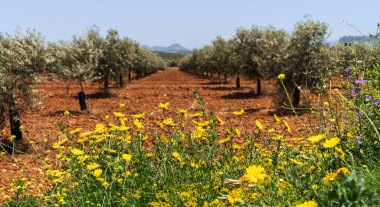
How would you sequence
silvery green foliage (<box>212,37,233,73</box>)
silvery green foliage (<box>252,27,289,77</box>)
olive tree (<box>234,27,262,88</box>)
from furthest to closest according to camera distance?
silvery green foliage (<box>212,37,233,73</box>) → olive tree (<box>234,27,262,88</box>) → silvery green foliage (<box>252,27,289,77</box>)

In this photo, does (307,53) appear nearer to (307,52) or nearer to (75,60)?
(307,52)

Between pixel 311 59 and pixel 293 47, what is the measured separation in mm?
1157

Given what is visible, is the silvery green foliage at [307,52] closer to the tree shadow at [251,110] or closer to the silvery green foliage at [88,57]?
the tree shadow at [251,110]

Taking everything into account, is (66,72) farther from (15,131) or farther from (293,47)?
(293,47)

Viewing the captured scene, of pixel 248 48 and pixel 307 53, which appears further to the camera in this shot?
pixel 248 48

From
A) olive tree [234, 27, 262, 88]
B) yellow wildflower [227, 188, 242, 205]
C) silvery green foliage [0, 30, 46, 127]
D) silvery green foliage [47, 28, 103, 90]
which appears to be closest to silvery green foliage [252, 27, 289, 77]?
olive tree [234, 27, 262, 88]

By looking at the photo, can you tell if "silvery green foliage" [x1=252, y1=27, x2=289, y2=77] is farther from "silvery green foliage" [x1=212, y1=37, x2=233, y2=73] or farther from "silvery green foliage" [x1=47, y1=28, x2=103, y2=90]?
"silvery green foliage" [x1=212, y1=37, x2=233, y2=73]

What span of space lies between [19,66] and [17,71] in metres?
0.17

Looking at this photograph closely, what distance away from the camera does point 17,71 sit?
11.2 meters

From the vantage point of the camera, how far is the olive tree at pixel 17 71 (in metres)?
10.6

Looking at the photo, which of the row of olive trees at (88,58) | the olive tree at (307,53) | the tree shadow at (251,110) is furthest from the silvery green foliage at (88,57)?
the olive tree at (307,53)

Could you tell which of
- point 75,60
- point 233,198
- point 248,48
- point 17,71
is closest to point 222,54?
point 248,48

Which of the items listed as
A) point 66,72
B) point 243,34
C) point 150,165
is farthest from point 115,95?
point 150,165

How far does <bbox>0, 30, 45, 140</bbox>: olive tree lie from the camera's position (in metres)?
10.6
